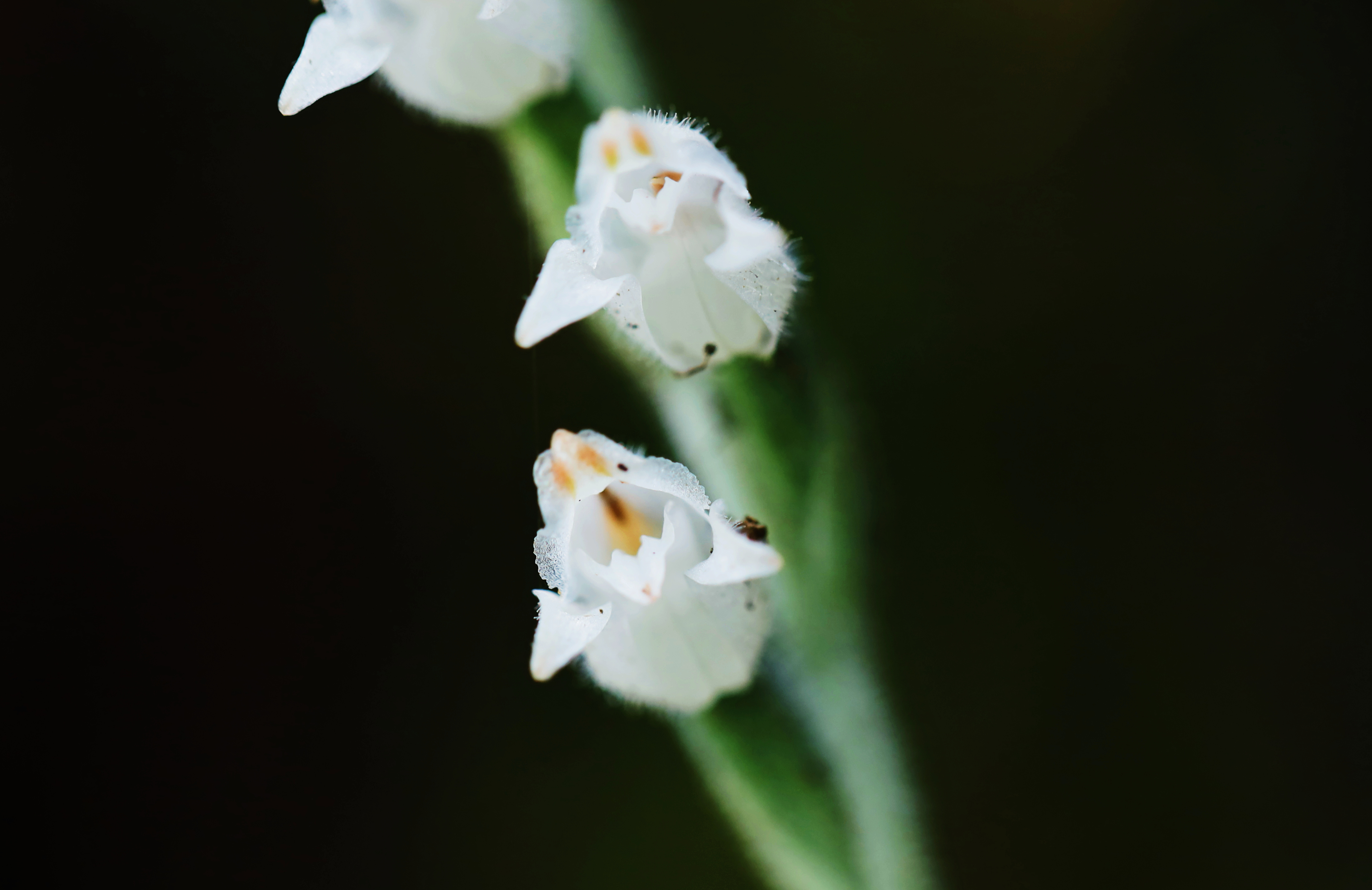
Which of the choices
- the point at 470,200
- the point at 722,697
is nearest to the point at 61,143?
the point at 470,200

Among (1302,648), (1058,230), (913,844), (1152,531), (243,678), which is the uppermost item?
(1058,230)

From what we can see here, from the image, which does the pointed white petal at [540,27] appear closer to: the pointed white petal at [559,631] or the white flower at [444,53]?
the white flower at [444,53]

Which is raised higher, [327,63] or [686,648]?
[327,63]

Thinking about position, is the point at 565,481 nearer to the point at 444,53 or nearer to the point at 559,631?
the point at 559,631

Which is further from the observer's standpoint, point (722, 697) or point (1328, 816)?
point (1328, 816)

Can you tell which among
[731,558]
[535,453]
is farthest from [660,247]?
[535,453]

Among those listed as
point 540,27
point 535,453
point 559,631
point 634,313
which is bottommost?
point 559,631

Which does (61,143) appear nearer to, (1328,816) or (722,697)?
(722,697)

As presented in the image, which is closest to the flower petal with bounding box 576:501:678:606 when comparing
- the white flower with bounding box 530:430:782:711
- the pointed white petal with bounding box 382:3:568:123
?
the white flower with bounding box 530:430:782:711
